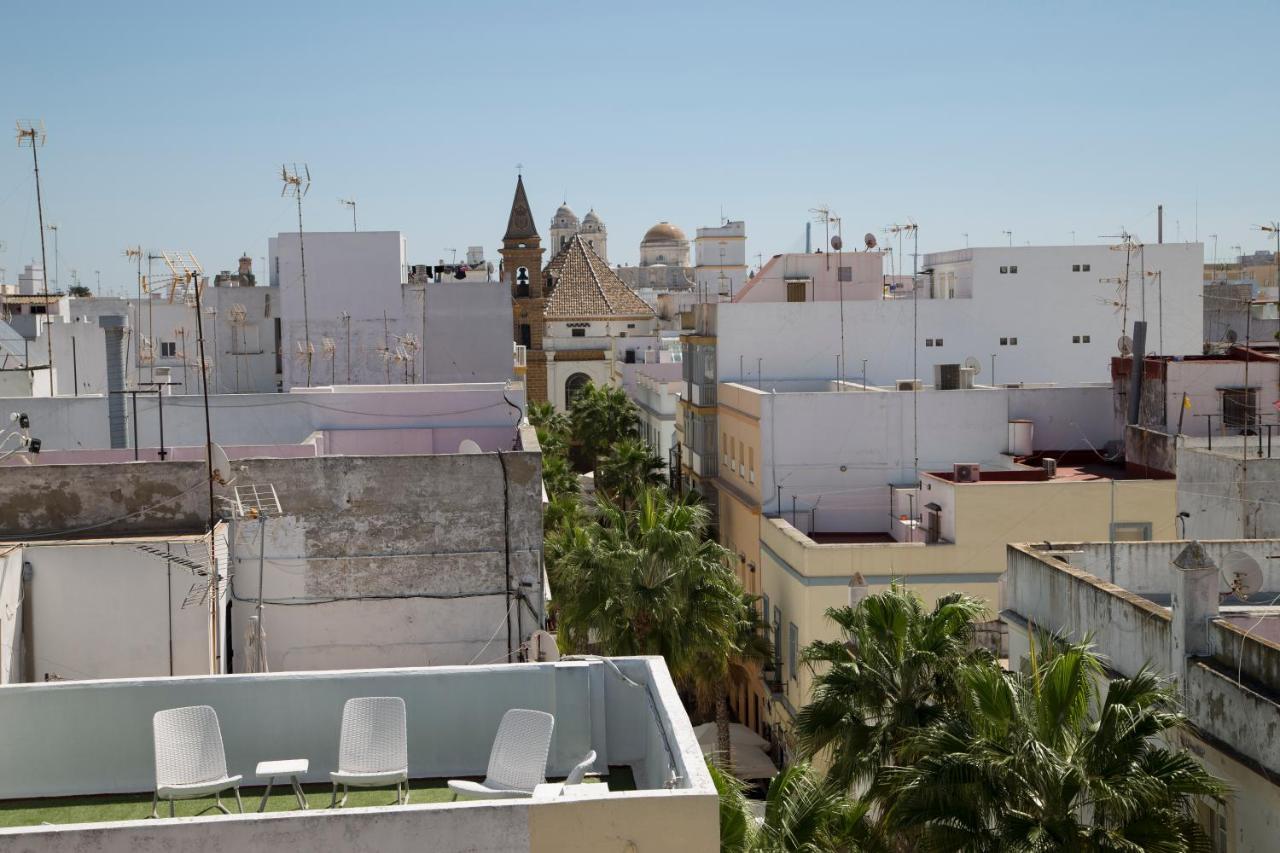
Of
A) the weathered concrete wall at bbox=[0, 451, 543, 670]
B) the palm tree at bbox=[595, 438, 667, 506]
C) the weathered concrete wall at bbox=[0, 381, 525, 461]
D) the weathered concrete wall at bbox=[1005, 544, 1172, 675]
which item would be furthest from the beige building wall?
the palm tree at bbox=[595, 438, 667, 506]

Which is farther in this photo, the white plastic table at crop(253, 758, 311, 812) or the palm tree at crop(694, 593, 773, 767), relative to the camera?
the palm tree at crop(694, 593, 773, 767)

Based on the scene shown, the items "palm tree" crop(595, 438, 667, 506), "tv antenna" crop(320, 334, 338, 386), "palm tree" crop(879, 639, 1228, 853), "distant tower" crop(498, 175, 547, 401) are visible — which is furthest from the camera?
"distant tower" crop(498, 175, 547, 401)

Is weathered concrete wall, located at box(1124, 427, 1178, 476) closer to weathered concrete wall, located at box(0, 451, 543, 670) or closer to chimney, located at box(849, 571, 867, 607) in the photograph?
chimney, located at box(849, 571, 867, 607)

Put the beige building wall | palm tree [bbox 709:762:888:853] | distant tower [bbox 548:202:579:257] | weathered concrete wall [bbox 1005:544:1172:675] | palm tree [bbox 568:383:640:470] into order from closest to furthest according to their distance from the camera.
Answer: palm tree [bbox 709:762:888:853] < weathered concrete wall [bbox 1005:544:1172:675] < the beige building wall < palm tree [bbox 568:383:640:470] < distant tower [bbox 548:202:579:257]

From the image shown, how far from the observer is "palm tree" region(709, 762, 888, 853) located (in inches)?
436

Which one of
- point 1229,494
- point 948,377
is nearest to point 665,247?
point 948,377

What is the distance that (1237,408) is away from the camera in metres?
27.8

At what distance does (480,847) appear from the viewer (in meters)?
6.87

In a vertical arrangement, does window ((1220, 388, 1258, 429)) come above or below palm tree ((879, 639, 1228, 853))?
above

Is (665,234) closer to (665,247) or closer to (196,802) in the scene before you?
(665,247)

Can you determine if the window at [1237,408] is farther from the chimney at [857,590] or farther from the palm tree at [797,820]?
the palm tree at [797,820]

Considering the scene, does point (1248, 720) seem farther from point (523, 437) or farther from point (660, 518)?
point (660, 518)

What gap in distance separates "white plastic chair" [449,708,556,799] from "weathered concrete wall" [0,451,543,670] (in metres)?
7.58

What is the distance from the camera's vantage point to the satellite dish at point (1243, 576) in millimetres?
14836
